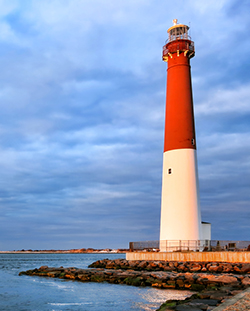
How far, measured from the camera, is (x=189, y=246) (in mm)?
23859

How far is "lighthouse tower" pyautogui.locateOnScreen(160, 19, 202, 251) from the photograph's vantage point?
24.1 metres

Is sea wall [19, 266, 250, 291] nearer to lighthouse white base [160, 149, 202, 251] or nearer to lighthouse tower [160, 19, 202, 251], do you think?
lighthouse white base [160, 149, 202, 251]

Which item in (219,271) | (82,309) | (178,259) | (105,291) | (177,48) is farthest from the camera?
(177,48)

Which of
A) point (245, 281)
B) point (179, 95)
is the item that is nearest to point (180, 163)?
point (179, 95)

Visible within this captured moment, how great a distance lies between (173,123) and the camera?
25297 millimetres

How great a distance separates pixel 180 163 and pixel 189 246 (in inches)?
207

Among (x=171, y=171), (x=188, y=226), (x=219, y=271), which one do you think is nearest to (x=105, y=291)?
(x=219, y=271)

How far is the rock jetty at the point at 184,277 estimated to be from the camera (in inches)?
463

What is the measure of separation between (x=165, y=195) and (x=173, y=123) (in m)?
4.80

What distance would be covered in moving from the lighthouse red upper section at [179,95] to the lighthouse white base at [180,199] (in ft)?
2.82

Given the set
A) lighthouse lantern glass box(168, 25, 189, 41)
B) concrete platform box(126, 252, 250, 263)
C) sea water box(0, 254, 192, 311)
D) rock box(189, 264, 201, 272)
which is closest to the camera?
sea water box(0, 254, 192, 311)

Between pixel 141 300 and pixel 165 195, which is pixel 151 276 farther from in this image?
pixel 165 195

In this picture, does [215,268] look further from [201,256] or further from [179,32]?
[179,32]

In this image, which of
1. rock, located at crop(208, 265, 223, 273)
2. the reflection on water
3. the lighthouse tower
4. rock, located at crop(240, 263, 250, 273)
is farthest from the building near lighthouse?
the reflection on water
